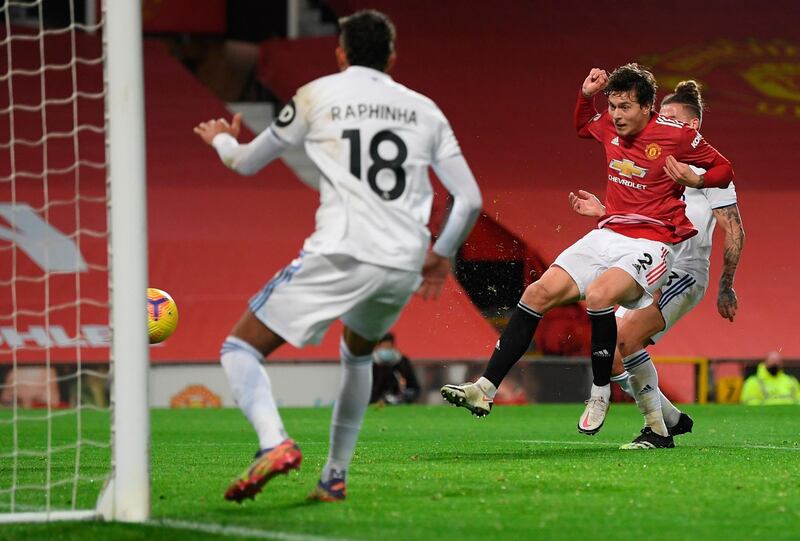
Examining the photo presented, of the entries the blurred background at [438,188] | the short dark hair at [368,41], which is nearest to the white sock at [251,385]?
the short dark hair at [368,41]

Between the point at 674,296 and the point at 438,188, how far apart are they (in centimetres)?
842

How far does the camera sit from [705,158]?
716 cm

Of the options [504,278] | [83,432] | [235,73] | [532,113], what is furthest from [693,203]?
[235,73]

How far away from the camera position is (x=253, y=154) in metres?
4.49

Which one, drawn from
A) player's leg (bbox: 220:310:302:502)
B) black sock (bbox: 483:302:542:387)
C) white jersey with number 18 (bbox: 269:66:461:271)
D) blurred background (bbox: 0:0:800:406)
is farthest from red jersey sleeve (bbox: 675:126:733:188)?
blurred background (bbox: 0:0:800:406)

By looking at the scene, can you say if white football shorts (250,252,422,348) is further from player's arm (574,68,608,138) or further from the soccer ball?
the soccer ball

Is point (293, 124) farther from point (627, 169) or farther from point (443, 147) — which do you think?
point (627, 169)

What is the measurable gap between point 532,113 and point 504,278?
7498mm

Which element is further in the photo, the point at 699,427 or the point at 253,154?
the point at 699,427

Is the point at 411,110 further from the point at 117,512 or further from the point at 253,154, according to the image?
the point at 117,512

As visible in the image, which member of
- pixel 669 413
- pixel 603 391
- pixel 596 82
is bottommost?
pixel 669 413

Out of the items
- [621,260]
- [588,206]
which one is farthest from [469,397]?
[588,206]

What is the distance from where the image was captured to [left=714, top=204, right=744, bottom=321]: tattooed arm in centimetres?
796

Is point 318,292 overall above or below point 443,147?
below
